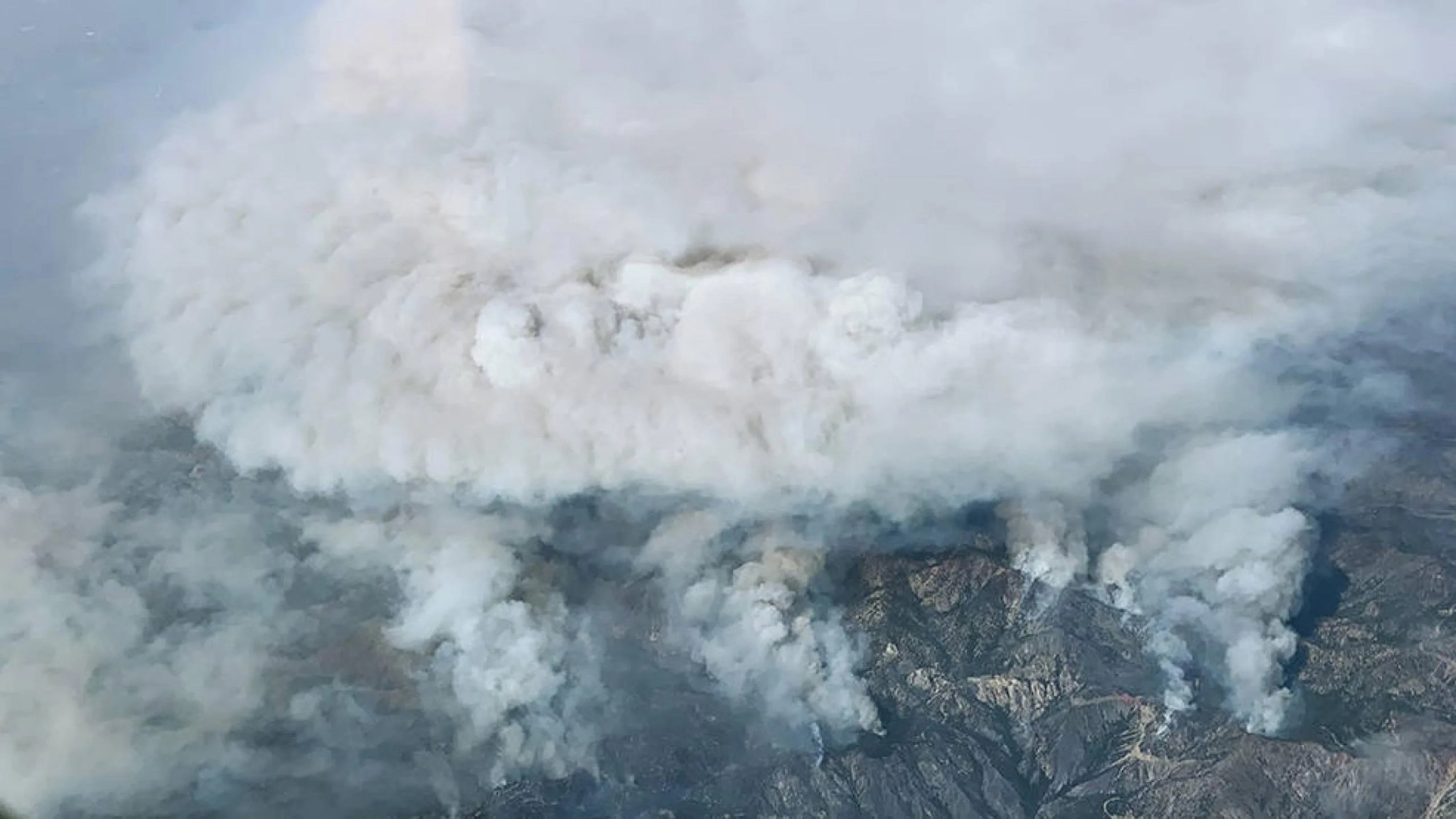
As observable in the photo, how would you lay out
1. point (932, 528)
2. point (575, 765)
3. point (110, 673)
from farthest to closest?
1. point (932, 528)
2. point (575, 765)
3. point (110, 673)

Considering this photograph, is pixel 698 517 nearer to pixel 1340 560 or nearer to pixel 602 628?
pixel 602 628

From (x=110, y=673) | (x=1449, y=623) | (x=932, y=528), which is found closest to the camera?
(x=110, y=673)

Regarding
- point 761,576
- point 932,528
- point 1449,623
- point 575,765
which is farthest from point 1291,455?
point 575,765

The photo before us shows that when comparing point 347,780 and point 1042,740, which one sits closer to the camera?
point 347,780

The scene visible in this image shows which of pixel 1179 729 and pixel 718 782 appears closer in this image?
pixel 718 782

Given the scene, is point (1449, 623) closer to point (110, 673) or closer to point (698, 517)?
point (698, 517)

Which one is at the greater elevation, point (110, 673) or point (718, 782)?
point (110, 673)

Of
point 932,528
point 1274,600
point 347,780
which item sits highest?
point 347,780

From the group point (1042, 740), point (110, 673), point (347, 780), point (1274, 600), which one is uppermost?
point (110, 673)

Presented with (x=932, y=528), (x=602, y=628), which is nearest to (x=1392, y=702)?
(x=932, y=528)
